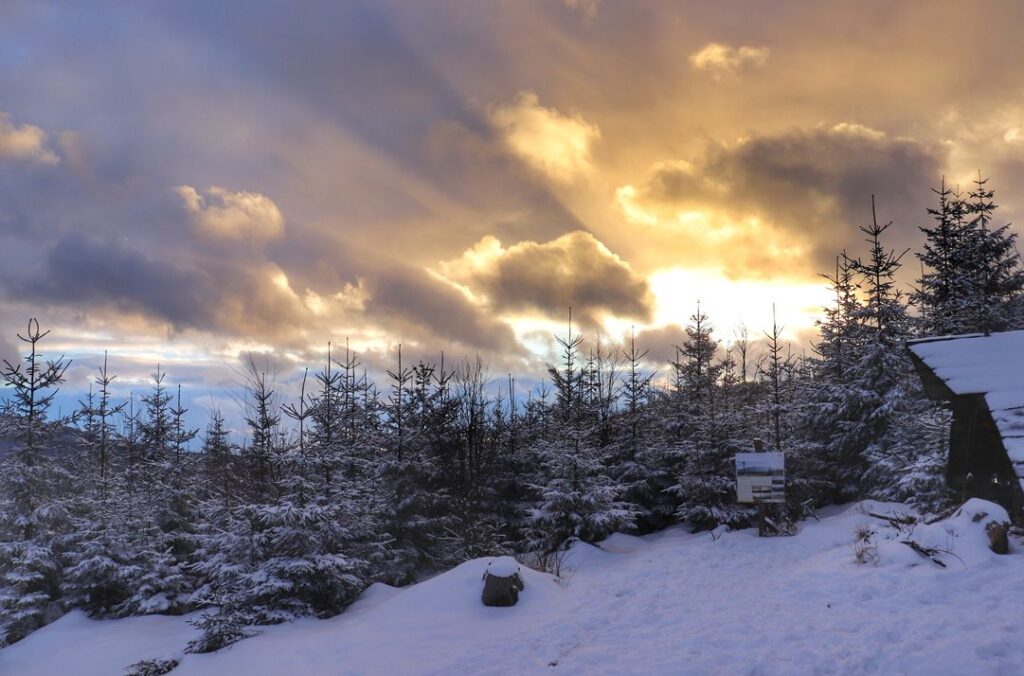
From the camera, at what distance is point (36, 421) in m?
20.4

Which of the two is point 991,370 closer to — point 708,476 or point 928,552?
point 928,552

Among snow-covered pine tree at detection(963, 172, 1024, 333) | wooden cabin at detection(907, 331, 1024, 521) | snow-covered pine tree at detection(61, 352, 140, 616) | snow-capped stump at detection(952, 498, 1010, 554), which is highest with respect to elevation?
snow-covered pine tree at detection(963, 172, 1024, 333)

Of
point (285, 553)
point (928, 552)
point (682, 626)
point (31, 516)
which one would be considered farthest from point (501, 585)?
point (31, 516)

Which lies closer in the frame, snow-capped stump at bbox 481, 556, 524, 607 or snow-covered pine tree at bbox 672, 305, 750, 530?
snow-capped stump at bbox 481, 556, 524, 607

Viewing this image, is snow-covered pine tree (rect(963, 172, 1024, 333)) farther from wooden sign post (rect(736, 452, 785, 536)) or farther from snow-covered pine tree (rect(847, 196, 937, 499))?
wooden sign post (rect(736, 452, 785, 536))

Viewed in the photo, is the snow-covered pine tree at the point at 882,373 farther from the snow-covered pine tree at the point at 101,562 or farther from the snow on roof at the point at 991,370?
the snow-covered pine tree at the point at 101,562

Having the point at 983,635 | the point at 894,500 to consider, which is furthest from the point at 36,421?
the point at 894,500

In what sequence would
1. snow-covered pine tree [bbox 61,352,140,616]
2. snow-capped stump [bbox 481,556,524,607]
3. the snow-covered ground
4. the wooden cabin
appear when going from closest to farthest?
the snow-covered ground, snow-capped stump [bbox 481,556,524,607], the wooden cabin, snow-covered pine tree [bbox 61,352,140,616]

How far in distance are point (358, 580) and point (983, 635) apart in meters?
11.5

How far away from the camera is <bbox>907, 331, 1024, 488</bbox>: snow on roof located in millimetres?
10289

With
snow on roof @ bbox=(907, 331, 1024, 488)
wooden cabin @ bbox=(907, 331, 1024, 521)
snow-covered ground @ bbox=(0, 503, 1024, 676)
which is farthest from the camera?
wooden cabin @ bbox=(907, 331, 1024, 521)

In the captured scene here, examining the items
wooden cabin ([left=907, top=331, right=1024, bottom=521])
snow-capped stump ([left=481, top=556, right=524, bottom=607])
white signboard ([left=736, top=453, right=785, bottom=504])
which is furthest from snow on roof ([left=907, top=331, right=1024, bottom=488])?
snow-capped stump ([left=481, top=556, right=524, bottom=607])

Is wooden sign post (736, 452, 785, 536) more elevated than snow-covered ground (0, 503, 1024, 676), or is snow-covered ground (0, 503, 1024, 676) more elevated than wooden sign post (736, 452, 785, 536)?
wooden sign post (736, 452, 785, 536)

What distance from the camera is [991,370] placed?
1162cm
